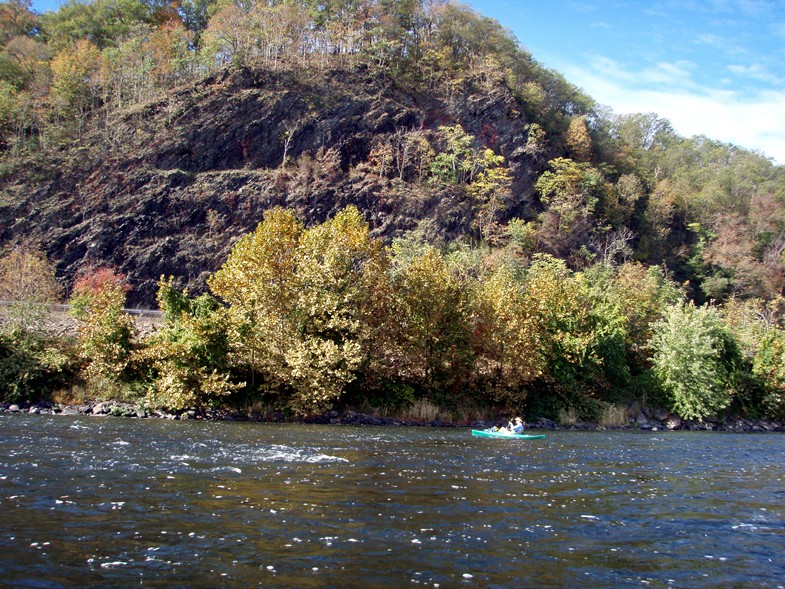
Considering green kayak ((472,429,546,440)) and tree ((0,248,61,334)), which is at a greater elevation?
tree ((0,248,61,334))

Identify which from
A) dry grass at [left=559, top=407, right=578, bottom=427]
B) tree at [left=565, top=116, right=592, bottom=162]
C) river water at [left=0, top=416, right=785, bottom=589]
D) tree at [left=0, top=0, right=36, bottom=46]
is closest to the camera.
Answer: river water at [left=0, top=416, right=785, bottom=589]

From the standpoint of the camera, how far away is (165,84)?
243ft

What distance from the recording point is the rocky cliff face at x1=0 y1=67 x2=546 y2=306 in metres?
60.7

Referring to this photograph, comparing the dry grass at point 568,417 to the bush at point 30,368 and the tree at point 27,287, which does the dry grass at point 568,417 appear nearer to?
the bush at point 30,368

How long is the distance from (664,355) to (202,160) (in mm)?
47610

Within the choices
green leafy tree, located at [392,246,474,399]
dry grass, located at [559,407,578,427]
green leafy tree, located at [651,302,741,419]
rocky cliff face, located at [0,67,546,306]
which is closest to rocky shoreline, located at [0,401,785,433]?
dry grass, located at [559,407,578,427]

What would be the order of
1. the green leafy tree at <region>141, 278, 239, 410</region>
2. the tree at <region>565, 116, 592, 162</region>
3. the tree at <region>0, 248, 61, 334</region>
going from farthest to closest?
1. the tree at <region>565, 116, 592, 162</region>
2. the tree at <region>0, 248, 61, 334</region>
3. the green leafy tree at <region>141, 278, 239, 410</region>

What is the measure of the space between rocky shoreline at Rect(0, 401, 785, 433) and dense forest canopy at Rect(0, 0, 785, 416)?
1230 mm

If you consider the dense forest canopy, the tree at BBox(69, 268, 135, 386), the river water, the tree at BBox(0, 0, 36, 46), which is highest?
the tree at BBox(0, 0, 36, 46)

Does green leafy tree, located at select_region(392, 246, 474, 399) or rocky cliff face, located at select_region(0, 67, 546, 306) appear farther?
rocky cliff face, located at select_region(0, 67, 546, 306)

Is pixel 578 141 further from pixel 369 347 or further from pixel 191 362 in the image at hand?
pixel 191 362

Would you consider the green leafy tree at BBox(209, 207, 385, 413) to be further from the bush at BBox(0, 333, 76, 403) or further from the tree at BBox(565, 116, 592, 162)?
the tree at BBox(565, 116, 592, 162)

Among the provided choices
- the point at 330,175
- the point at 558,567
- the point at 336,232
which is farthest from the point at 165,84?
the point at 558,567

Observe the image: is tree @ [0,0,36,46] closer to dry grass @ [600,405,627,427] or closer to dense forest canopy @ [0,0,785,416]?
dense forest canopy @ [0,0,785,416]
